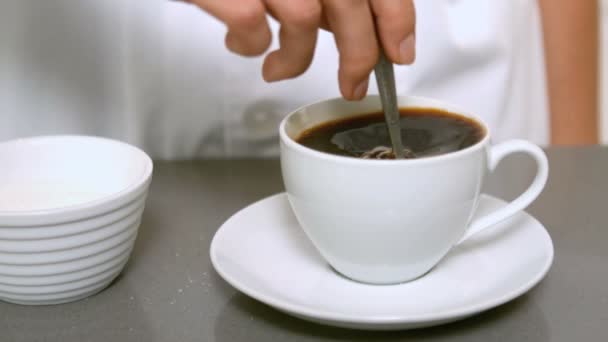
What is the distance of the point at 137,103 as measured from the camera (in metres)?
0.85

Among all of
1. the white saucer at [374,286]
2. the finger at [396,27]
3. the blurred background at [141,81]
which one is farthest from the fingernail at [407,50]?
the blurred background at [141,81]

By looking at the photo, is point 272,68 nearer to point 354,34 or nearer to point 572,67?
point 354,34

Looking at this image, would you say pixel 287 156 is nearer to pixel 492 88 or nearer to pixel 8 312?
pixel 8 312

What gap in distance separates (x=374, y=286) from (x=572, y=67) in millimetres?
534

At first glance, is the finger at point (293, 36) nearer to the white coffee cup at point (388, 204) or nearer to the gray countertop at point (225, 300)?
the white coffee cup at point (388, 204)

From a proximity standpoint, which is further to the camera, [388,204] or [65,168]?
[65,168]

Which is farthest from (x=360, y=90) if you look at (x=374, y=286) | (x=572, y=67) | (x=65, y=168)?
(x=572, y=67)

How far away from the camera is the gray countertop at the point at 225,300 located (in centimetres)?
52

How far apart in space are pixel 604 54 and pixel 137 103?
1.17 meters

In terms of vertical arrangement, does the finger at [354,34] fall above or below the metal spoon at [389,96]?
above

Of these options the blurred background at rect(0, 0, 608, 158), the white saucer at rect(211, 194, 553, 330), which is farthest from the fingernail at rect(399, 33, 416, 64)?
the blurred background at rect(0, 0, 608, 158)

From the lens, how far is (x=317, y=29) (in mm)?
539

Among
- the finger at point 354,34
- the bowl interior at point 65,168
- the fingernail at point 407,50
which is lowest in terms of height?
the bowl interior at point 65,168

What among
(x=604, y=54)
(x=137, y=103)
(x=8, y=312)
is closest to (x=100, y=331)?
(x=8, y=312)
